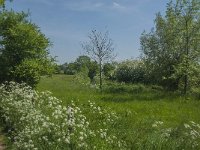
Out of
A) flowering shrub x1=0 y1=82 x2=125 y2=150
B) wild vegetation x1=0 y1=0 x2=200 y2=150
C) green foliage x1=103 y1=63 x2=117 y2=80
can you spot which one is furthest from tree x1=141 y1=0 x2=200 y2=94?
flowering shrub x1=0 y1=82 x2=125 y2=150

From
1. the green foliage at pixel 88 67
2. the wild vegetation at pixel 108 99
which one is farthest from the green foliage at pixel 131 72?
the green foliage at pixel 88 67

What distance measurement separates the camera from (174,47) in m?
32.0

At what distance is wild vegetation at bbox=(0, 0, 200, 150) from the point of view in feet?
30.7

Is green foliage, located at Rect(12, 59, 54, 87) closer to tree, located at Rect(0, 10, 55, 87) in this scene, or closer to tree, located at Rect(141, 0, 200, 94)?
tree, located at Rect(0, 10, 55, 87)

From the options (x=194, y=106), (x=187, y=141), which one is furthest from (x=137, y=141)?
(x=194, y=106)

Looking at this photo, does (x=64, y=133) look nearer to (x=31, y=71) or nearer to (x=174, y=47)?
(x=31, y=71)

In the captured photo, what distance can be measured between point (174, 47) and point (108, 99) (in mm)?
12064

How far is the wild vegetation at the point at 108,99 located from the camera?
30.7 feet

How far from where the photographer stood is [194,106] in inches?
769

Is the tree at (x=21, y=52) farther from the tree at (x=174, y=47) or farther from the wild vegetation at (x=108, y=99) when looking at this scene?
the tree at (x=174, y=47)

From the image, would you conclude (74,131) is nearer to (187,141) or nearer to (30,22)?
(187,141)

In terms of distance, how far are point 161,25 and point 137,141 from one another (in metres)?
26.9

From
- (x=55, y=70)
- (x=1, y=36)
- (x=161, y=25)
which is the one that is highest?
(x=161, y=25)

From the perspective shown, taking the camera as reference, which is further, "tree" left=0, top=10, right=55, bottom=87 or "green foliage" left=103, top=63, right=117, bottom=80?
"green foliage" left=103, top=63, right=117, bottom=80
